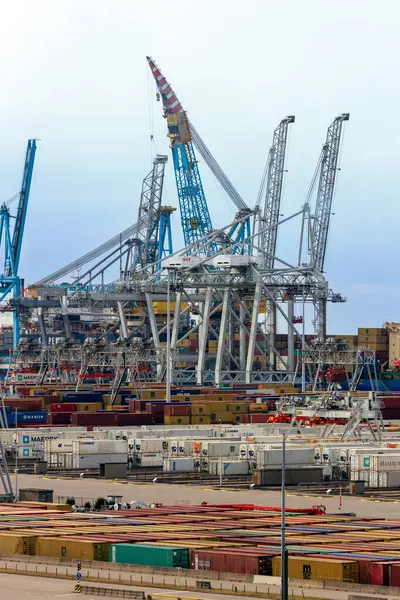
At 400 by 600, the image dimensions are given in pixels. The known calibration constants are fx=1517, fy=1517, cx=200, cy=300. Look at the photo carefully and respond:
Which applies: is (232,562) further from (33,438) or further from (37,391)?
(37,391)

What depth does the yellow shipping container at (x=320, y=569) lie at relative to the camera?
4406 cm

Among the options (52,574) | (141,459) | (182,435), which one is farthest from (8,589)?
(182,435)

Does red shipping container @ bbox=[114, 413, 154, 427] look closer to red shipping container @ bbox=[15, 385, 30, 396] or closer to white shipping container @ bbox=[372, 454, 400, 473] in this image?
red shipping container @ bbox=[15, 385, 30, 396]

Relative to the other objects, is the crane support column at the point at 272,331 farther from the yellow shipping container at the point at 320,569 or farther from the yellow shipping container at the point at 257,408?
the yellow shipping container at the point at 320,569

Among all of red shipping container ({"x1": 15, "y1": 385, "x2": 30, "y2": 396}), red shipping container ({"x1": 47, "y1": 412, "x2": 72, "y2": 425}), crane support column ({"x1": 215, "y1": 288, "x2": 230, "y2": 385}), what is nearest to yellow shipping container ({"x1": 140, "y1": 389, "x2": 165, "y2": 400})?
red shipping container ({"x1": 15, "y1": 385, "x2": 30, "y2": 396})

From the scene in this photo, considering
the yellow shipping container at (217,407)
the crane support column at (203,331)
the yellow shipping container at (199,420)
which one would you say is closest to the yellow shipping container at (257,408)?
the yellow shipping container at (217,407)

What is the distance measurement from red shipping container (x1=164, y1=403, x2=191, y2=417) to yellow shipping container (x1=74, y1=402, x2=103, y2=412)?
28.1ft

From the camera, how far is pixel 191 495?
7456cm

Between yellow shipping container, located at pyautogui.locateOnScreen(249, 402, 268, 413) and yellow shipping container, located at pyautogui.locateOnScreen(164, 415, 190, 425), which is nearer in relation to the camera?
yellow shipping container, located at pyautogui.locateOnScreen(164, 415, 190, 425)

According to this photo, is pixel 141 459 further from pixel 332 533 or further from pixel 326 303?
pixel 326 303

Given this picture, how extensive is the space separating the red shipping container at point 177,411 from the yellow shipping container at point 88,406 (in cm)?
856

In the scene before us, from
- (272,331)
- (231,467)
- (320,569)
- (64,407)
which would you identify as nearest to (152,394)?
(64,407)

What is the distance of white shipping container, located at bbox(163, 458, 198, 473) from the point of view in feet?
298

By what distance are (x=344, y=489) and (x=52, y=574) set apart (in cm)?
3440
